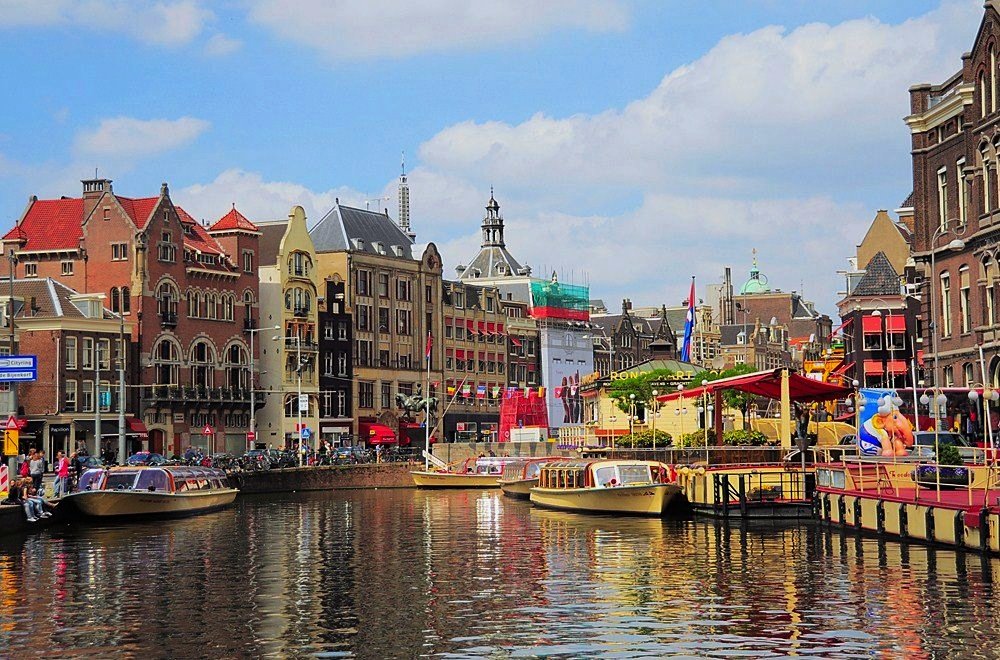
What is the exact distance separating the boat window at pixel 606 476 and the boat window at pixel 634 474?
0.40 m

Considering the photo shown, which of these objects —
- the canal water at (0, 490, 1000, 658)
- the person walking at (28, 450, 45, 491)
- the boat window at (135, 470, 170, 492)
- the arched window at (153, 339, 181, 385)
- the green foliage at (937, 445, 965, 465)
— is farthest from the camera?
the arched window at (153, 339, 181, 385)

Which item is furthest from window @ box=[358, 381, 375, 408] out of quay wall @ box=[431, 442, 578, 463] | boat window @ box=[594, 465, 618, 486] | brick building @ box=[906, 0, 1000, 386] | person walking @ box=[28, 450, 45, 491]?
person walking @ box=[28, 450, 45, 491]

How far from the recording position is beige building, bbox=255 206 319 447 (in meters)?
137

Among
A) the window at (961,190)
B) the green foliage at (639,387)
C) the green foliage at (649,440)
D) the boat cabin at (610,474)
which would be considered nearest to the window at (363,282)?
the green foliage at (639,387)

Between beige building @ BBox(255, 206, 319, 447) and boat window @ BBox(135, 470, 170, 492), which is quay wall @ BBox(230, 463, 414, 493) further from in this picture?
boat window @ BBox(135, 470, 170, 492)

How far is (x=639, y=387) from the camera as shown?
99.4 m

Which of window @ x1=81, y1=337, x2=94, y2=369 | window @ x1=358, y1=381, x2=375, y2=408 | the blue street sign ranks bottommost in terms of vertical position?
the blue street sign

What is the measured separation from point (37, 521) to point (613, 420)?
168 feet

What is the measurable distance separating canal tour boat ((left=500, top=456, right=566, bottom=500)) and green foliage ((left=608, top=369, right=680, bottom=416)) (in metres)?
6.07

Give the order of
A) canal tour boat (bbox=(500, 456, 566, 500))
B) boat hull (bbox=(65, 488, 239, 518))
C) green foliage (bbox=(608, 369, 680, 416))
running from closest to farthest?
boat hull (bbox=(65, 488, 239, 518)), canal tour boat (bbox=(500, 456, 566, 500)), green foliage (bbox=(608, 369, 680, 416))

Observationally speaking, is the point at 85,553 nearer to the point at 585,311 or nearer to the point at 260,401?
the point at 260,401

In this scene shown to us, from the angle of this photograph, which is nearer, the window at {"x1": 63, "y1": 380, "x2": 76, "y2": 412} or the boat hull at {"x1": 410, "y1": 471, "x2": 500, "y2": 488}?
the window at {"x1": 63, "y1": 380, "x2": 76, "y2": 412}

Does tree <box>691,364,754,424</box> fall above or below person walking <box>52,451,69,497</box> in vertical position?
above

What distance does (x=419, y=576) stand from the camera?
41688 mm
